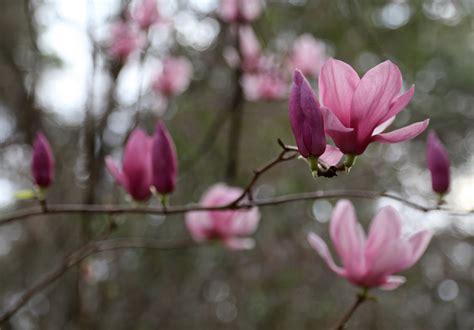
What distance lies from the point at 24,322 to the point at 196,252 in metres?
0.71

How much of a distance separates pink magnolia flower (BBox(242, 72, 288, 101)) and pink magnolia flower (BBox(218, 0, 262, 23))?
205mm

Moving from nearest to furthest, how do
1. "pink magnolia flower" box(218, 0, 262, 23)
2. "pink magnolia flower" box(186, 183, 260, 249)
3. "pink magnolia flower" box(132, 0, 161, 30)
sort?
"pink magnolia flower" box(186, 183, 260, 249) < "pink magnolia flower" box(218, 0, 262, 23) < "pink magnolia flower" box(132, 0, 161, 30)

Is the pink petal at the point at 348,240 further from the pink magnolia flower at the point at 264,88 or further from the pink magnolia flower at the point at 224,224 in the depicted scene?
the pink magnolia flower at the point at 264,88

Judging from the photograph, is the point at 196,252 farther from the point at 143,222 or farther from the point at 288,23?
the point at 288,23

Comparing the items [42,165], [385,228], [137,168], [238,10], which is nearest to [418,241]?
[385,228]

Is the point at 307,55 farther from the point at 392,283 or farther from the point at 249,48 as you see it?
the point at 392,283

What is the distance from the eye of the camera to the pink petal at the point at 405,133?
60cm

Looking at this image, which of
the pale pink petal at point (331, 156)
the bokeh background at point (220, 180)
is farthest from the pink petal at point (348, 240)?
the bokeh background at point (220, 180)

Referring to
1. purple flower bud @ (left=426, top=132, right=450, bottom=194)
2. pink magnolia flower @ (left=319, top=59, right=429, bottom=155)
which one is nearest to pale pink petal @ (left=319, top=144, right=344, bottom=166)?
pink magnolia flower @ (left=319, top=59, right=429, bottom=155)

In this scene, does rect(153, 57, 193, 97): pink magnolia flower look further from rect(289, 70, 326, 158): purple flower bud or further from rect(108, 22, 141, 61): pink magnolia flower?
rect(289, 70, 326, 158): purple flower bud

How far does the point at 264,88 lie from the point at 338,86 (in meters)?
1.39

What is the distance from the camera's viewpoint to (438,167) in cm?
81

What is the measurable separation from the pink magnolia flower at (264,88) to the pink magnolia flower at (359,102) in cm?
135

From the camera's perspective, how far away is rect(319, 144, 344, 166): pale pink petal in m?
0.64
